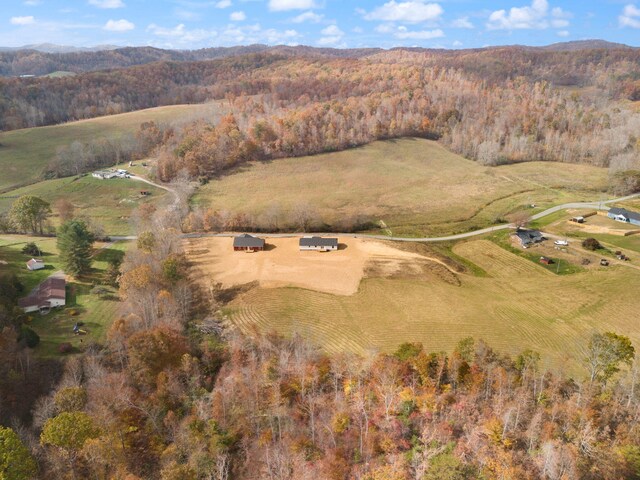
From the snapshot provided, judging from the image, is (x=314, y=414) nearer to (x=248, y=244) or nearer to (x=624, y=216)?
(x=248, y=244)

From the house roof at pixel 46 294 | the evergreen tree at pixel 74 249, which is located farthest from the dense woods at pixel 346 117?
the house roof at pixel 46 294

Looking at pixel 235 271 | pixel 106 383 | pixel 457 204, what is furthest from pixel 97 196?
pixel 457 204

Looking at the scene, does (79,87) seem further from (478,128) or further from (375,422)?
(375,422)

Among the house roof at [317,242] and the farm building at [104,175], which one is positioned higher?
the farm building at [104,175]

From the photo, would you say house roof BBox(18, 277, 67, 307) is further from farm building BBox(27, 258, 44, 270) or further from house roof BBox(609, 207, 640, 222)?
house roof BBox(609, 207, 640, 222)

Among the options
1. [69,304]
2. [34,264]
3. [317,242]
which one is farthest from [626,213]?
[34,264]

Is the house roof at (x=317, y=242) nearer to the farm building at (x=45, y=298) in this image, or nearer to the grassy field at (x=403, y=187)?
the grassy field at (x=403, y=187)
